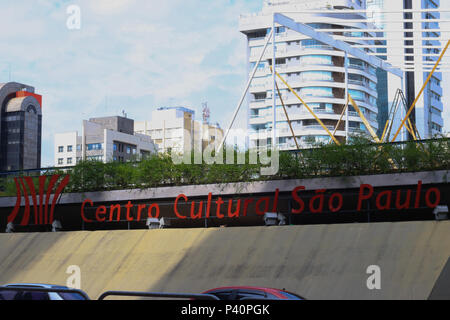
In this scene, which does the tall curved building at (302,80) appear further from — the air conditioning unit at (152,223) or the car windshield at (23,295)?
the car windshield at (23,295)

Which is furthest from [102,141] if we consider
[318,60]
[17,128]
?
[318,60]

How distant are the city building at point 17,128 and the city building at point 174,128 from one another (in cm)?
2935

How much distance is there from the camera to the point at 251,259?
755 inches

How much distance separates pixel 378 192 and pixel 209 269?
601 centimetres

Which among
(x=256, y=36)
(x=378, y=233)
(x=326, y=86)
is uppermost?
(x=256, y=36)

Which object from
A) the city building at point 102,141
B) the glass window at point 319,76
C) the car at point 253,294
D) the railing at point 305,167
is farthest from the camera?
the city building at point 102,141

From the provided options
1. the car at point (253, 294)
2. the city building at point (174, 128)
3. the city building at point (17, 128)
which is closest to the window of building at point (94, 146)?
the city building at point (17, 128)

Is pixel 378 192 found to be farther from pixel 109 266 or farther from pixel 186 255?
pixel 109 266

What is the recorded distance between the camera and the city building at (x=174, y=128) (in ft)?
458

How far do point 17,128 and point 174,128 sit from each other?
35735 mm

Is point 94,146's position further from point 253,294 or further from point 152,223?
point 253,294

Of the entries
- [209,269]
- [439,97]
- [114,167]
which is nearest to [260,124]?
[439,97]

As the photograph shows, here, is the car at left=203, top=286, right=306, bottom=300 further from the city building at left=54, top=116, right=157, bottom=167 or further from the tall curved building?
the city building at left=54, top=116, right=157, bottom=167

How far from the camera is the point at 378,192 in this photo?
20016 mm
